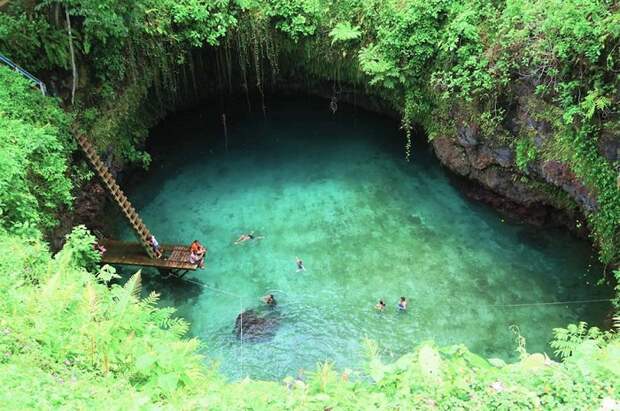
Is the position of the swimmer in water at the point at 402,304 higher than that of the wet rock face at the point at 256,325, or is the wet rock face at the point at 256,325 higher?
the swimmer in water at the point at 402,304

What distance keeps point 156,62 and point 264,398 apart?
11.4 meters

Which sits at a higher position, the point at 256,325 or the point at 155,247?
the point at 155,247

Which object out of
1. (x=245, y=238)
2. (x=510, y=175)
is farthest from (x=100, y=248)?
(x=510, y=175)

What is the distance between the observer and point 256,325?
36.7 ft

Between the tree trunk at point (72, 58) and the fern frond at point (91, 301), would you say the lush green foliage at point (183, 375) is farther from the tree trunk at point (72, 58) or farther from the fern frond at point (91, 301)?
the tree trunk at point (72, 58)

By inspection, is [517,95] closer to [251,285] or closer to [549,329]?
[549,329]

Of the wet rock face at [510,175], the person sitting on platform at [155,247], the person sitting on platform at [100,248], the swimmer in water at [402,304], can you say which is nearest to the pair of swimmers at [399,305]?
the swimmer in water at [402,304]

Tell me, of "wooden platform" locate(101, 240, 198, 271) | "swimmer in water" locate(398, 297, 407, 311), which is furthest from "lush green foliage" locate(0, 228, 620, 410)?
"swimmer in water" locate(398, 297, 407, 311)

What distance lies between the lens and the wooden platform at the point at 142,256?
38.9 feet

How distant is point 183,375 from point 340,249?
699 centimetres

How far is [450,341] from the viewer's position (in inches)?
428

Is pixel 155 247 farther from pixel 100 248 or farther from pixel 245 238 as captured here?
pixel 245 238

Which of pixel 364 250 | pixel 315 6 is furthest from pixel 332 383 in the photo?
pixel 315 6

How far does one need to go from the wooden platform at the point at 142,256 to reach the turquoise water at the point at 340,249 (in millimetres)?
635
